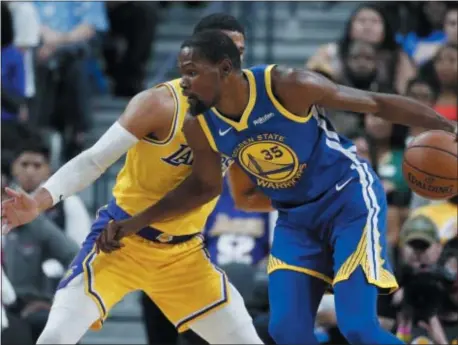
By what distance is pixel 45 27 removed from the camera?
1009 cm

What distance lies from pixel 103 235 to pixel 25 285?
2441 millimetres

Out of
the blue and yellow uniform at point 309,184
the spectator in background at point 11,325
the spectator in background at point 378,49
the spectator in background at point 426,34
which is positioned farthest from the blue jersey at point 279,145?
the spectator in background at point 426,34

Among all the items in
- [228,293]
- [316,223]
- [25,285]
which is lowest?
[25,285]

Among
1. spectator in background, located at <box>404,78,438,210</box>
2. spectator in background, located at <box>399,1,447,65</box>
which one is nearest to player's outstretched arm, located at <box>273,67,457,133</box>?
spectator in background, located at <box>404,78,438,210</box>

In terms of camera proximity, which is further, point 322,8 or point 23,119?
point 322,8

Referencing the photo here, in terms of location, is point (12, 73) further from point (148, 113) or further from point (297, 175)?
point (297, 175)

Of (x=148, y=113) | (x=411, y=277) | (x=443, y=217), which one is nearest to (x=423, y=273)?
(x=411, y=277)

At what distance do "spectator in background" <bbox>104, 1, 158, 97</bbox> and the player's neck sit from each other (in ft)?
16.2

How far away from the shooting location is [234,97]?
18.1ft

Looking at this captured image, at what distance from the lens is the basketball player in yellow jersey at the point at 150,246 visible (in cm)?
570

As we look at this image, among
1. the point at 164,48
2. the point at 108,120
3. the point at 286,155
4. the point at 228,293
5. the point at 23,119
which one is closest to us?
the point at 286,155

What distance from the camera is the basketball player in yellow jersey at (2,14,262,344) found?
5.70 metres

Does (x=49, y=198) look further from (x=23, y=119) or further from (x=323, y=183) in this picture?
(x=23, y=119)

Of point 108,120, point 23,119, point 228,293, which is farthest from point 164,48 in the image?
point 228,293
